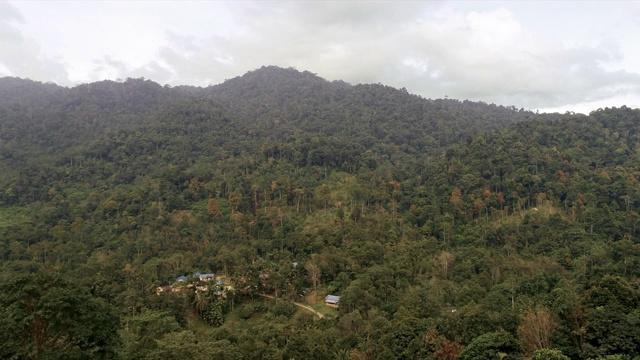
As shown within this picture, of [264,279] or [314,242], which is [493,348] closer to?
[264,279]

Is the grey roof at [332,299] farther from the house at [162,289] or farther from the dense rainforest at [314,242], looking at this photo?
the house at [162,289]

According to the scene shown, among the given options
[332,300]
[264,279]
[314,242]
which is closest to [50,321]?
[264,279]

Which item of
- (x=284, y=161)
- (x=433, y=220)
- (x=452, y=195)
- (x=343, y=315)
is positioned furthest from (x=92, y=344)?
(x=284, y=161)

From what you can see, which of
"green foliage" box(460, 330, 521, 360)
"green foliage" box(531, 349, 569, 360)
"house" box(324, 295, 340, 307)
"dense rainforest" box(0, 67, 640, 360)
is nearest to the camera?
"green foliage" box(531, 349, 569, 360)

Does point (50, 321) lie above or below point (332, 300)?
above

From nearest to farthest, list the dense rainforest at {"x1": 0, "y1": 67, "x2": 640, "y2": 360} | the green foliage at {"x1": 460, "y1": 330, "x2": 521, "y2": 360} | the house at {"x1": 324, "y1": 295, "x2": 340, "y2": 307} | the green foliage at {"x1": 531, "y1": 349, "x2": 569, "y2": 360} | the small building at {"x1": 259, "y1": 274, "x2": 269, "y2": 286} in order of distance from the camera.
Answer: the green foliage at {"x1": 531, "y1": 349, "x2": 569, "y2": 360}
the green foliage at {"x1": 460, "y1": 330, "x2": 521, "y2": 360}
the dense rainforest at {"x1": 0, "y1": 67, "x2": 640, "y2": 360}
the house at {"x1": 324, "y1": 295, "x2": 340, "y2": 307}
the small building at {"x1": 259, "y1": 274, "x2": 269, "y2": 286}

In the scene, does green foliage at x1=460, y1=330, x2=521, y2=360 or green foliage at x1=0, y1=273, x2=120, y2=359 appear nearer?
green foliage at x1=0, y1=273, x2=120, y2=359

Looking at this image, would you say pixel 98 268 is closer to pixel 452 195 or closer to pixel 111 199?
pixel 111 199

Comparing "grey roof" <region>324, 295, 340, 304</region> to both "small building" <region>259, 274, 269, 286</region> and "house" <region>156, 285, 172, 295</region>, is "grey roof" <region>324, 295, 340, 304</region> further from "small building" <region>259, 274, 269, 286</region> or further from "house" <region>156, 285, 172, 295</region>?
"house" <region>156, 285, 172, 295</region>

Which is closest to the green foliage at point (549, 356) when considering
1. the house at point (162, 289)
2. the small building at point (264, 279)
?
the small building at point (264, 279)

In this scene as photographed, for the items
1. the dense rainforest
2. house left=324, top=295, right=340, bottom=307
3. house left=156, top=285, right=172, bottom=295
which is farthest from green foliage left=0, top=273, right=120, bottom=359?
house left=324, top=295, right=340, bottom=307
